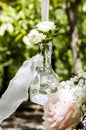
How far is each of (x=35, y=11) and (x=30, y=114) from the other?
1.44m

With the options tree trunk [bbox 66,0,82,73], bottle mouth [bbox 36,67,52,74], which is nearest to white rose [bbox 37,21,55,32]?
bottle mouth [bbox 36,67,52,74]

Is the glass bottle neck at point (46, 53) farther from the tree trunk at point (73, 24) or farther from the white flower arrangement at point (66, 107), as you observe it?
the tree trunk at point (73, 24)

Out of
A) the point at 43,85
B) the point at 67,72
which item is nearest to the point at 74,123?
the point at 43,85

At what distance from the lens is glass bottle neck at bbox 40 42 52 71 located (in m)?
1.24

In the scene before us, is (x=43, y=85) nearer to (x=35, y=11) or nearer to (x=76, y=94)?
(x=76, y=94)

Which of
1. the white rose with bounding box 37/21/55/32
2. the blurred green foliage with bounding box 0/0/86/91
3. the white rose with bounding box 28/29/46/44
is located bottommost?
the blurred green foliage with bounding box 0/0/86/91

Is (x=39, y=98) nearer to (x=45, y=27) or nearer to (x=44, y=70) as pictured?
(x=44, y=70)

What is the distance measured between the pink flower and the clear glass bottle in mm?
157

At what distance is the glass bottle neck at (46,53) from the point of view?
48.9 inches

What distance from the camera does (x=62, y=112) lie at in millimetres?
1056

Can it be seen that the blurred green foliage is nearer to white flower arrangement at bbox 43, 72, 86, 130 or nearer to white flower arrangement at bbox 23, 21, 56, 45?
white flower arrangement at bbox 23, 21, 56, 45

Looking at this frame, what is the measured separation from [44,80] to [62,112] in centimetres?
22

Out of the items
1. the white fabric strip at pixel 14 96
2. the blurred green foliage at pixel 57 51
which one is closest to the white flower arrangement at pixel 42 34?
the white fabric strip at pixel 14 96

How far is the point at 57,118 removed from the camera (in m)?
1.05
